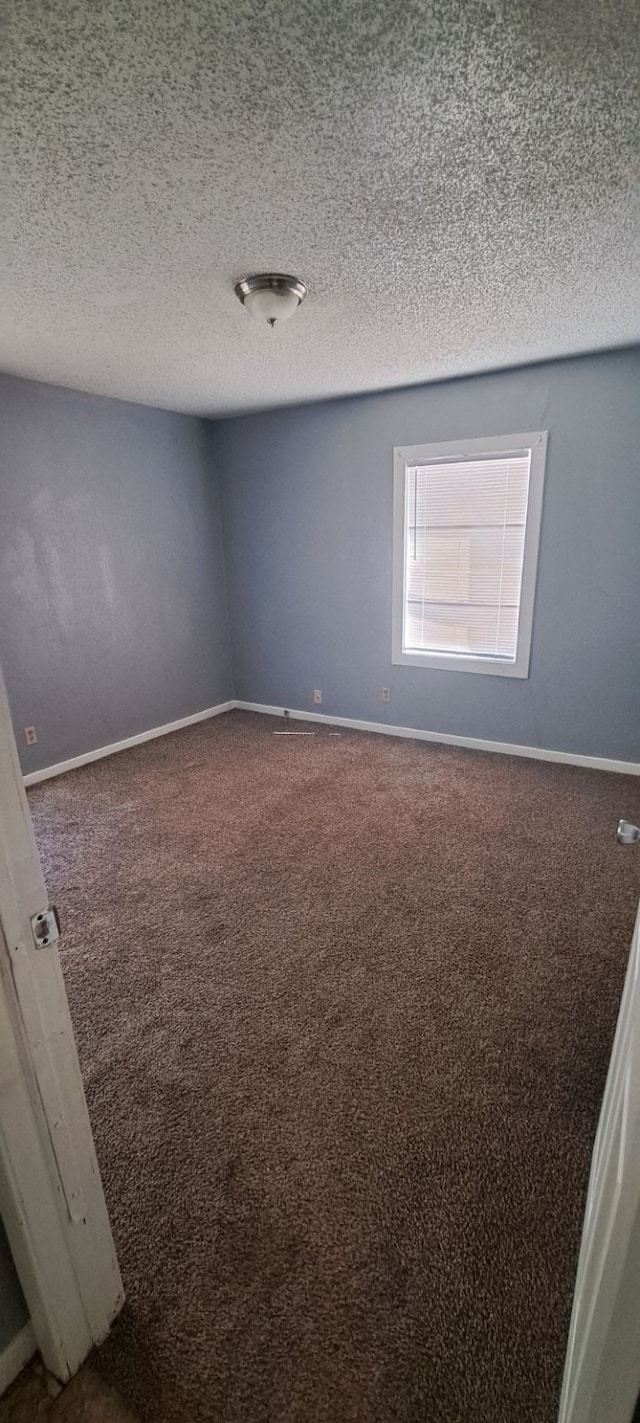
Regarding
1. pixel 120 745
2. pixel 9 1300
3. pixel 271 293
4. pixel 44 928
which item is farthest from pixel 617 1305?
pixel 120 745

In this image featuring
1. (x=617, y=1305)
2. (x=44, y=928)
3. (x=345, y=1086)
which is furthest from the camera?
(x=345, y=1086)

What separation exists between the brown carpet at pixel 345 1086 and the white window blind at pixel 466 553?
1265mm

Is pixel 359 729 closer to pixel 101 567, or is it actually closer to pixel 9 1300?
pixel 101 567

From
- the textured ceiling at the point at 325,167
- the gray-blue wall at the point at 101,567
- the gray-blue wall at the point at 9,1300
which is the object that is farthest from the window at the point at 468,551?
the gray-blue wall at the point at 9,1300

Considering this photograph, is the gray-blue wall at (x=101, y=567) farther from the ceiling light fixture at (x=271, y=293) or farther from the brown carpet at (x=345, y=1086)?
the ceiling light fixture at (x=271, y=293)

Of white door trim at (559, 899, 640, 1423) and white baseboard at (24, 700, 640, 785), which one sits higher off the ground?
white door trim at (559, 899, 640, 1423)

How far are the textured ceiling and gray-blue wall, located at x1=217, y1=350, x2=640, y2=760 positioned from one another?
680 mm

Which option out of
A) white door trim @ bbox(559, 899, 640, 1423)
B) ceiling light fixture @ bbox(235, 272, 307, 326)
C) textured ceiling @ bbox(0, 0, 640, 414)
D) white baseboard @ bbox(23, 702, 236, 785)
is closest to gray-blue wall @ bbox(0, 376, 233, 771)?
white baseboard @ bbox(23, 702, 236, 785)

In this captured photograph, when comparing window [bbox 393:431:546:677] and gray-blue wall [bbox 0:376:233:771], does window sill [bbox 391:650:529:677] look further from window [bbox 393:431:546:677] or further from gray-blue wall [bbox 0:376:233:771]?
gray-blue wall [bbox 0:376:233:771]

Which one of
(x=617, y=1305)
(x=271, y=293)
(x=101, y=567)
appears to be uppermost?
(x=271, y=293)

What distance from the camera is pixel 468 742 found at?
12.6 feet

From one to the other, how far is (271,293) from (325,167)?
0.63 metres

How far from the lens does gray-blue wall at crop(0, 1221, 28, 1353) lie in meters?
0.88

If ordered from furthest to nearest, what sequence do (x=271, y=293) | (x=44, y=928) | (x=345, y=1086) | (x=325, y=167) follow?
1. (x=271, y=293)
2. (x=345, y=1086)
3. (x=325, y=167)
4. (x=44, y=928)
